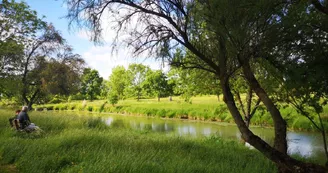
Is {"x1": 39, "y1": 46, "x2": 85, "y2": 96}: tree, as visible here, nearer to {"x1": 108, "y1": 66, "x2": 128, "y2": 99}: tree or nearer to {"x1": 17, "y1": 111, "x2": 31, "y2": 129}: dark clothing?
{"x1": 17, "y1": 111, "x2": 31, "y2": 129}: dark clothing

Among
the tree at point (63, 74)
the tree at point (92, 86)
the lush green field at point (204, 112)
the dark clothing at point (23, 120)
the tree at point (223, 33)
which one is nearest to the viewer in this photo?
the tree at point (223, 33)

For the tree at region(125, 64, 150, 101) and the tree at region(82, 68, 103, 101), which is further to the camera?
the tree at region(82, 68, 103, 101)

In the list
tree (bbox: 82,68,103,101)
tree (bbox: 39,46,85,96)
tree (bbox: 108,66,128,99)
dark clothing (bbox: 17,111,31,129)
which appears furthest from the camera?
tree (bbox: 82,68,103,101)

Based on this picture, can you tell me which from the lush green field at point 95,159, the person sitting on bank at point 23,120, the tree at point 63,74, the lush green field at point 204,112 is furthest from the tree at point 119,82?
the lush green field at point 95,159

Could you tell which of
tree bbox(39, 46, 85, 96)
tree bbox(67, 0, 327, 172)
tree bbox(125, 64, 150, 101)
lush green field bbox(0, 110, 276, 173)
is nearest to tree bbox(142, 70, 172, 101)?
tree bbox(125, 64, 150, 101)

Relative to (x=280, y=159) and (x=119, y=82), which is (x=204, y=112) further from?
(x=119, y=82)

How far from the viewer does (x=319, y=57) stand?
4977 millimetres

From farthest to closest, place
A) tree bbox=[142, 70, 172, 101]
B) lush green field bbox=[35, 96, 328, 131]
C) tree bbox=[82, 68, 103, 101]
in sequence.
Answer: tree bbox=[82, 68, 103, 101]
tree bbox=[142, 70, 172, 101]
lush green field bbox=[35, 96, 328, 131]

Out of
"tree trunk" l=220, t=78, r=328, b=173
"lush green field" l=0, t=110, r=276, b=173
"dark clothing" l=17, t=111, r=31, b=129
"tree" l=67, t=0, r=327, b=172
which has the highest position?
"tree" l=67, t=0, r=327, b=172

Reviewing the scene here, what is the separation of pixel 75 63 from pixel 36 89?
3.00 meters

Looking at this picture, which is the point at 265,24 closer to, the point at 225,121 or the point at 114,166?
the point at 114,166

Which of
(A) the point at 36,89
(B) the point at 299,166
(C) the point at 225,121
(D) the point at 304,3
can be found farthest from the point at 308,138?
(A) the point at 36,89

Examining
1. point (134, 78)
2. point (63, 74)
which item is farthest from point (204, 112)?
→ point (134, 78)

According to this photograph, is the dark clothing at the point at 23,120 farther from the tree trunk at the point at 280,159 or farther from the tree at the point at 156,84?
the tree at the point at 156,84
